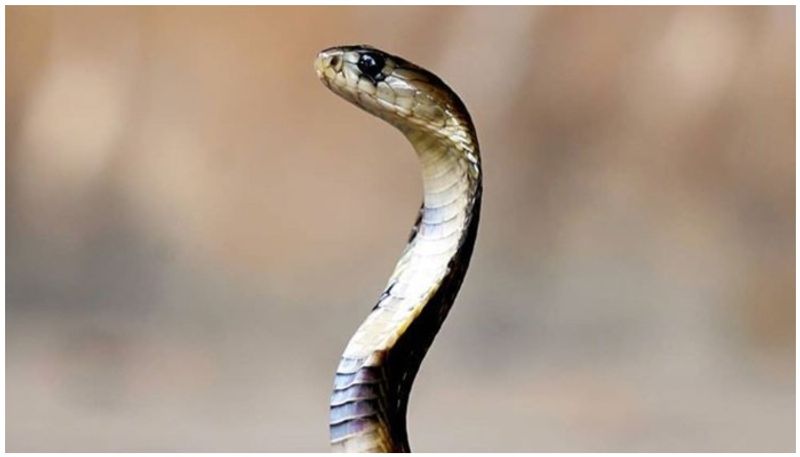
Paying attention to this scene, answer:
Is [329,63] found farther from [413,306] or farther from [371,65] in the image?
[413,306]

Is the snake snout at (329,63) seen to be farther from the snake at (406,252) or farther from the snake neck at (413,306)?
the snake neck at (413,306)

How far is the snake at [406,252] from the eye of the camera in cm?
145

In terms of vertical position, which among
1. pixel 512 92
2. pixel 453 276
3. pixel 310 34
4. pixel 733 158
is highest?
pixel 310 34

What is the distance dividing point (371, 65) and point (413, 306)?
289 mm

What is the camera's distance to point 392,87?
150 centimetres

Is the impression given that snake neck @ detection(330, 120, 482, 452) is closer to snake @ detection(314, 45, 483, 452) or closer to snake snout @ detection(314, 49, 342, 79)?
snake @ detection(314, 45, 483, 452)

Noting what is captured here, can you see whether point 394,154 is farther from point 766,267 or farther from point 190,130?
point 766,267

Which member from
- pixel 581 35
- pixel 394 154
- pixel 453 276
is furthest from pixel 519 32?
pixel 453 276

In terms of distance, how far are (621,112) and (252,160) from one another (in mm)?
938

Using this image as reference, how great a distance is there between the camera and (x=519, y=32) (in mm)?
3236

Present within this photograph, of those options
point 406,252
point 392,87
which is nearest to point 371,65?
point 392,87

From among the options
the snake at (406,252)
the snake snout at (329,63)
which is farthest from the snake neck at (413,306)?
the snake snout at (329,63)

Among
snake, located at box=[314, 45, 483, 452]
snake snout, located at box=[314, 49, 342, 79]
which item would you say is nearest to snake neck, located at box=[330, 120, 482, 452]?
snake, located at box=[314, 45, 483, 452]

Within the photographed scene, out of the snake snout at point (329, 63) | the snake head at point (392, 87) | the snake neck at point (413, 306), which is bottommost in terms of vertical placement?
the snake neck at point (413, 306)
